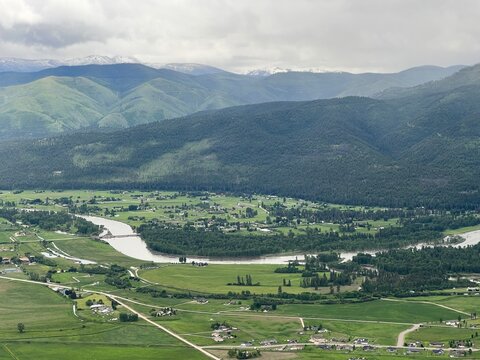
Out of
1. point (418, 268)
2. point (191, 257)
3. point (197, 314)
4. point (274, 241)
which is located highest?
point (274, 241)

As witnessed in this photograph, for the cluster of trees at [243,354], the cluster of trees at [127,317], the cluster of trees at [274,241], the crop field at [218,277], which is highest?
the cluster of trees at [274,241]

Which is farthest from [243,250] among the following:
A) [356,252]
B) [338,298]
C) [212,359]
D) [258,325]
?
[212,359]

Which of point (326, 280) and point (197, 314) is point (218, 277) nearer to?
point (326, 280)

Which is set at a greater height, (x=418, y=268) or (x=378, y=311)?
(x=418, y=268)

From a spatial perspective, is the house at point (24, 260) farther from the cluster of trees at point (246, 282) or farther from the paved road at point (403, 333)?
the paved road at point (403, 333)

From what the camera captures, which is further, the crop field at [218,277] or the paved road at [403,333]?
the crop field at [218,277]

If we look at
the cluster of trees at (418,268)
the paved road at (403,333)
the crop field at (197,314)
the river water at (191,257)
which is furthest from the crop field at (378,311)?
the river water at (191,257)

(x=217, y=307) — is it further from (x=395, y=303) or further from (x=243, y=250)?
(x=243, y=250)

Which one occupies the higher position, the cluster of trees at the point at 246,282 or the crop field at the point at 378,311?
the cluster of trees at the point at 246,282

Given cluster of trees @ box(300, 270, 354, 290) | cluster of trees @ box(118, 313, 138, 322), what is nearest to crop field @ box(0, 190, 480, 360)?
cluster of trees @ box(118, 313, 138, 322)

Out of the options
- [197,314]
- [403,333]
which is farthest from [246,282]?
[403,333]

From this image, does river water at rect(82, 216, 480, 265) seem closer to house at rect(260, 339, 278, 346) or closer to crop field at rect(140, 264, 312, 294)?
crop field at rect(140, 264, 312, 294)
